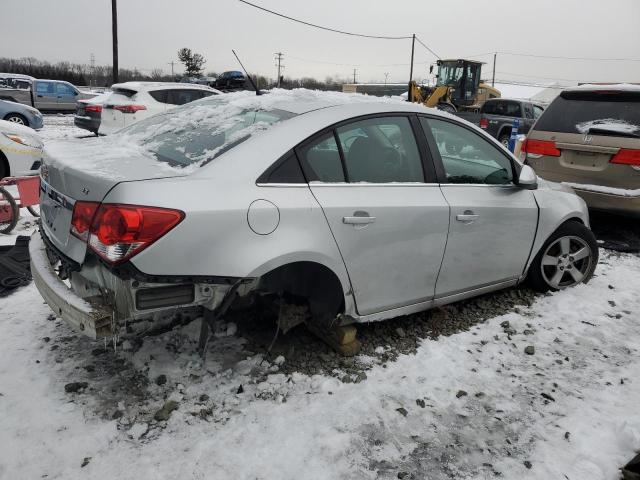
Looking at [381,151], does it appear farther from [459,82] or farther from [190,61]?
[190,61]

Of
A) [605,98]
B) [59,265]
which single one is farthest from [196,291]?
[605,98]

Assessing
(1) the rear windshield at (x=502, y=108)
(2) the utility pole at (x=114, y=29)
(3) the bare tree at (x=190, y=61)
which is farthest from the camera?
(3) the bare tree at (x=190, y=61)

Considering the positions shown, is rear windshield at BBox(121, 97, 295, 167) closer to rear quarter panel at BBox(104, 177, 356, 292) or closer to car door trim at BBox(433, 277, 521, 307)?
rear quarter panel at BBox(104, 177, 356, 292)

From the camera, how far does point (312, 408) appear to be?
8.54 ft

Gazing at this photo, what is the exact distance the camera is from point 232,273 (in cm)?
237

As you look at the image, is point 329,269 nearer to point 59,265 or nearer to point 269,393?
point 269,393

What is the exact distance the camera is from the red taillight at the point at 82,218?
2.28 m

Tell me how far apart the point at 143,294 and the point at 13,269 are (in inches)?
106

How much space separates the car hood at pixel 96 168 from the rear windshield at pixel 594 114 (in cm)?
509

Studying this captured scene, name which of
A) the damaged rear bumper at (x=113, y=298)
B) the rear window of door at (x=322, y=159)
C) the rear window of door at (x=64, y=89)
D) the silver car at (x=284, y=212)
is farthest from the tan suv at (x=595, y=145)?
the rear window of door at (x=64, y=89)

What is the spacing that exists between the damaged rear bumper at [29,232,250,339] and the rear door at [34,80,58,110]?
2333cm

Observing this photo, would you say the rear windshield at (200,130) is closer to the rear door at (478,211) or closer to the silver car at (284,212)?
the silver car at (284,212)

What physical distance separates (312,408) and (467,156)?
2.13 meters

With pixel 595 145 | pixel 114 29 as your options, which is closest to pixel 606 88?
pixel 595 145
